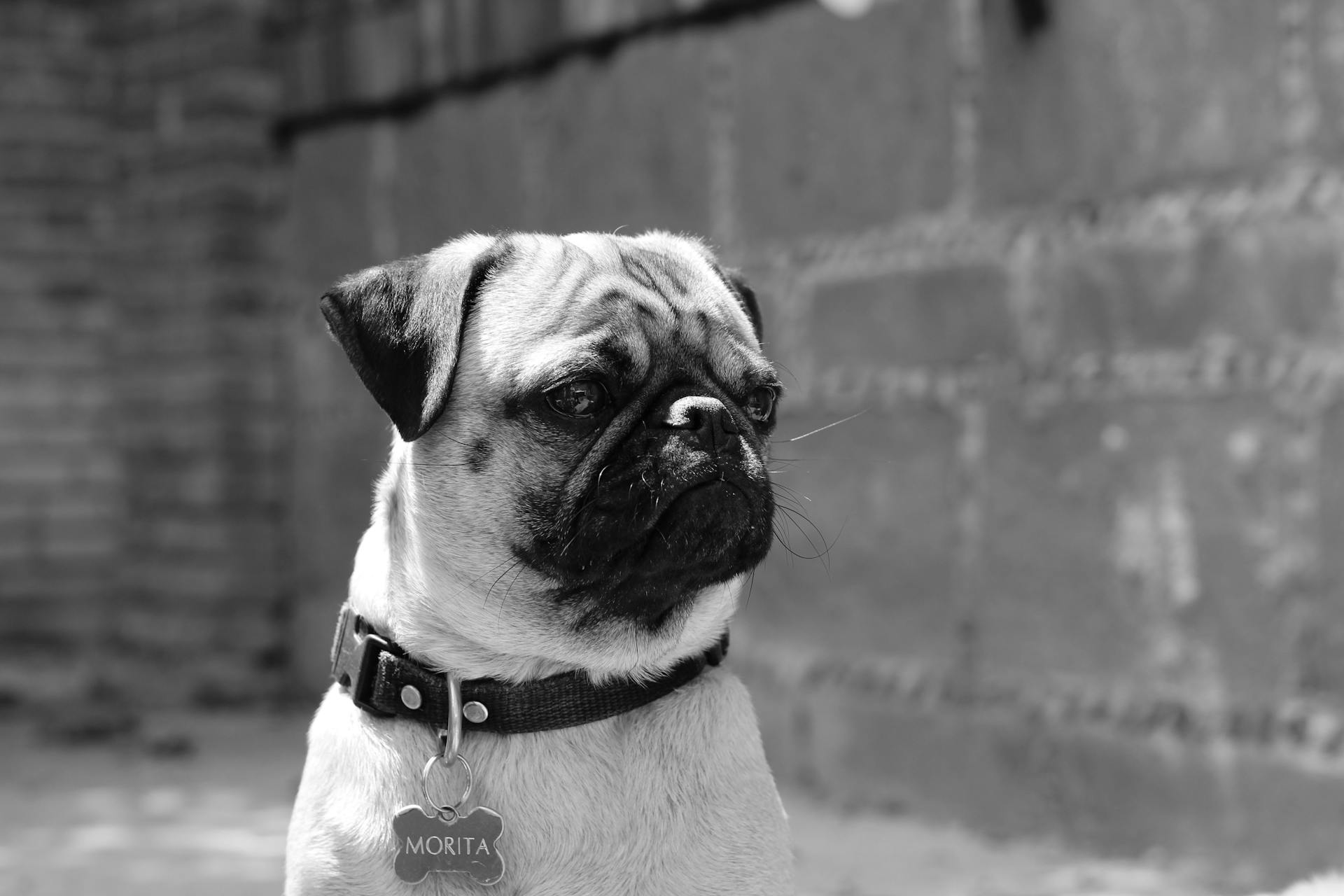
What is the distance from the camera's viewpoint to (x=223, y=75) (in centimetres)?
766

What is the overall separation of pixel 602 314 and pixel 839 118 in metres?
3.06

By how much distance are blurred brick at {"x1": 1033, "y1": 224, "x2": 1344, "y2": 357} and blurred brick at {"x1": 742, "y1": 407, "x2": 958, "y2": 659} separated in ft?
2.00

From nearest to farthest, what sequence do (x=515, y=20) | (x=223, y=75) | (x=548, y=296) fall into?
(x=548, y=296), (x=515, y=20), (x=223, y=75)

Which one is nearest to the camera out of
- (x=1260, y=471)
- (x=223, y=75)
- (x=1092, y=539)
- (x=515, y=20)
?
(x=1260, y=471)

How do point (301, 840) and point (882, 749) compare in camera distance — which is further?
point (882, 749)

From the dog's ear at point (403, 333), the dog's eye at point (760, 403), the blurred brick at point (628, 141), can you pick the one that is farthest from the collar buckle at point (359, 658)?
the blurred brick at point (628, 141)

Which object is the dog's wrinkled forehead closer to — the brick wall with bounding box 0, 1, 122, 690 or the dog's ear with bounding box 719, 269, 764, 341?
the dog's ear with bounding box 719, 269, 764, 341

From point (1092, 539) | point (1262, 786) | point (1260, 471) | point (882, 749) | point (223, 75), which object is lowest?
point (882, 749)

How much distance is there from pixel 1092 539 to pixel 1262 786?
910 mm

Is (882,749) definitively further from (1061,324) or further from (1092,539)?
(1061,324)

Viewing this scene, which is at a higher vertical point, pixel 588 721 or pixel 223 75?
pixel 223 75

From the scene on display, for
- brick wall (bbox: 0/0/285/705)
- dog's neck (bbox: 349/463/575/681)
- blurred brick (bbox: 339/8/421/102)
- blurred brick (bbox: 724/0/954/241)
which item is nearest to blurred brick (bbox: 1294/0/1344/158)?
blurred brick (bbox: 724/0/954/241)

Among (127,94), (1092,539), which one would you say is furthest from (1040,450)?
(127,94)

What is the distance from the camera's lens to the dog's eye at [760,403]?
2.97m
